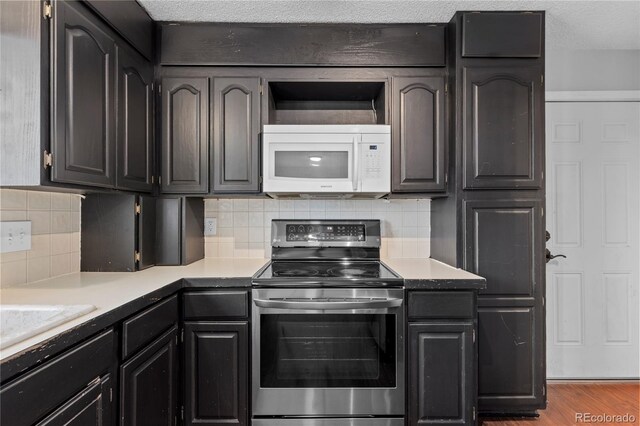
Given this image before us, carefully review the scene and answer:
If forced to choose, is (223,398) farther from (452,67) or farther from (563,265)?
(563,265)

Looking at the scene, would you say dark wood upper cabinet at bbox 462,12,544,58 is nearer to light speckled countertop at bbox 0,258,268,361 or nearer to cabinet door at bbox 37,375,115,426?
light speckled countertop at bbox 0,258,268,361

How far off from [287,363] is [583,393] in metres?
1.95

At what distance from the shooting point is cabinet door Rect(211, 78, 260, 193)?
2.16m

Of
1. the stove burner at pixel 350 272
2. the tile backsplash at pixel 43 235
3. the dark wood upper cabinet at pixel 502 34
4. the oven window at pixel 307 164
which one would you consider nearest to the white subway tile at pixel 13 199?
the tile backsplash at pixel 43 235

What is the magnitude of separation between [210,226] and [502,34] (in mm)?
2032

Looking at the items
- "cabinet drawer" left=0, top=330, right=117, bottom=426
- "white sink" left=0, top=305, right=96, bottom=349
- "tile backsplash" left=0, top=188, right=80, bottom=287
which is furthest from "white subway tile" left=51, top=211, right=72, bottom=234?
"cabinet drawer" left=0, top=330, right=117, bottom=426

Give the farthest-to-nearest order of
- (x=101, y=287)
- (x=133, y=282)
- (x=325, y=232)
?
(x=325, y=232), (x=133, y=282), (x=101, y=287)

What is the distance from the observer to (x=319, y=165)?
2084 mm

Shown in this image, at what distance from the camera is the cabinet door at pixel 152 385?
1.34 metres

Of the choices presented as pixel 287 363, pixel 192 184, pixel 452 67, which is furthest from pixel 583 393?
pixel 192 184

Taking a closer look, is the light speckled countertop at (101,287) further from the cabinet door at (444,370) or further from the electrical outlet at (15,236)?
the cabinet door at (444,370)

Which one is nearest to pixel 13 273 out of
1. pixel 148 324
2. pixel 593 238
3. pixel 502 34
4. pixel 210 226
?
pixel 148 324

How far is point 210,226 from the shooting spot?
2500mm

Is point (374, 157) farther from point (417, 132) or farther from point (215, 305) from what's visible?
point (215, 305)
